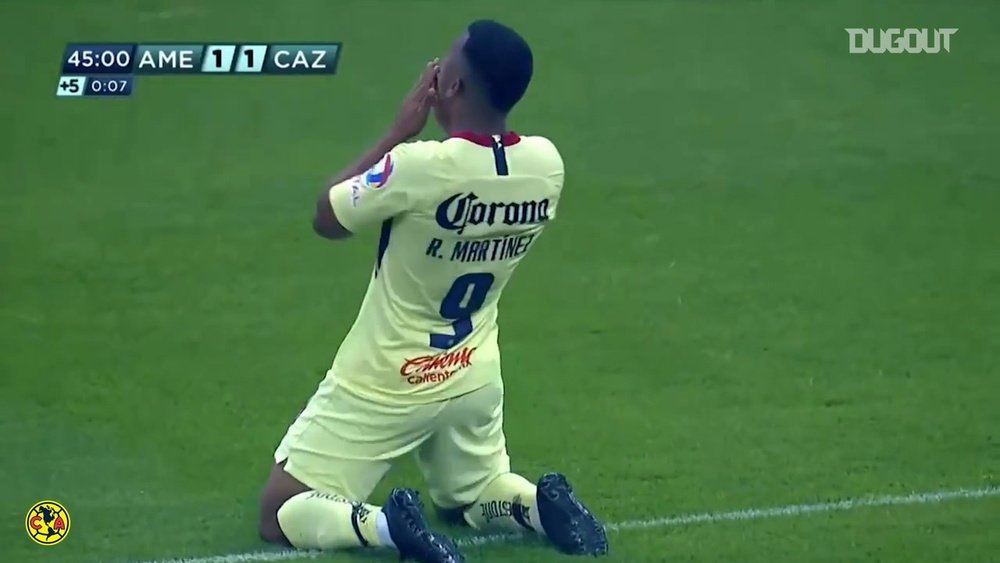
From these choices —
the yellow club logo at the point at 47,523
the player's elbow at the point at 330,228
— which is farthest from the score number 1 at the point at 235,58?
the player's elbow at the point at 330,228

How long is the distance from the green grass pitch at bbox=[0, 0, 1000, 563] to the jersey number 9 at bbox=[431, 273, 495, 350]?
70cm

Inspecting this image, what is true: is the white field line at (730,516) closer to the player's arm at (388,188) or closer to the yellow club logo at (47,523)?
the yellow club logo at (47,523)

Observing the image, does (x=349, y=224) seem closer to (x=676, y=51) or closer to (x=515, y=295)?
(x=515, y=295)

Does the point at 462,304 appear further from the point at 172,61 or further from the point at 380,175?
the point at 172,61

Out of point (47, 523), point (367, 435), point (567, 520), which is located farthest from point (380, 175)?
point (47, 523)

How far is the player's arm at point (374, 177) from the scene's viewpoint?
4.55 m

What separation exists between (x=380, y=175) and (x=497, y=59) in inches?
18.4

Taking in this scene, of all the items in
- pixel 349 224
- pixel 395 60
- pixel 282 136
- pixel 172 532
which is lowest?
pixel 172 532

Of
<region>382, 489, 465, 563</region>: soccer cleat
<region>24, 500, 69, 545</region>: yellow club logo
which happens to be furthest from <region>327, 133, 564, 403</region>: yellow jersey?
<region>24, 500, 69, 545</region>: yellow club logo

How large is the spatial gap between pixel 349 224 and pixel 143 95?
679cm

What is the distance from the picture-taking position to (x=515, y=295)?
775 cm

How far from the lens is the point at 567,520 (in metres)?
4.87

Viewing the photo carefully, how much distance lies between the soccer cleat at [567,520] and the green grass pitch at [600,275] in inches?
3.6

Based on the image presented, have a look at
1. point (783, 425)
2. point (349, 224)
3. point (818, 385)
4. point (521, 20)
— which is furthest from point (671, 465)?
point (521, 20)
